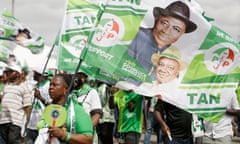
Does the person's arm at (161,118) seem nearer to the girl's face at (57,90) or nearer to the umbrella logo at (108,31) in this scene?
the umbrella logo at (108,31)

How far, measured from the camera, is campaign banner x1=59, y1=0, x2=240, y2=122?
245 inches

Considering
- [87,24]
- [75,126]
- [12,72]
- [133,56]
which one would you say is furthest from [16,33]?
[75,126]

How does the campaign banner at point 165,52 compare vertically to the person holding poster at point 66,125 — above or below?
above

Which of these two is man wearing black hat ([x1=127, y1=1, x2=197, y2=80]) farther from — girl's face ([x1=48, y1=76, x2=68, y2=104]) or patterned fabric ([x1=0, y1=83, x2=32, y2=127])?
patterned fabric ([x1=0, y1=83, x2=32, y2=127])

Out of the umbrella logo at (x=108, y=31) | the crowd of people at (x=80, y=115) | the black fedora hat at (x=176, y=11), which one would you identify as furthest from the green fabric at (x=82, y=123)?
the black fedora hat at (x=176, y=11)

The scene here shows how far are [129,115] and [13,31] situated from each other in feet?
9.05

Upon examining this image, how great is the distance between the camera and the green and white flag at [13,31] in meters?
12.4

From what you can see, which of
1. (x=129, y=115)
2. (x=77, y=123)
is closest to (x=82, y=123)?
(x=77, y=123)

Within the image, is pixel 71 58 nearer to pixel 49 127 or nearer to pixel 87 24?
pixel 87 24

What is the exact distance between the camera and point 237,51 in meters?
6.70

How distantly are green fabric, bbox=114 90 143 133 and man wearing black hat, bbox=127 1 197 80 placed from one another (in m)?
5.10

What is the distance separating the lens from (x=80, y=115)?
5.49 metres

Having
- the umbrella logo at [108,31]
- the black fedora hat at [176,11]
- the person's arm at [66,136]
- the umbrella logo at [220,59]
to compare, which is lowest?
the person's arm at [66,136]

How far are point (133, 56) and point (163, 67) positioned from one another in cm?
31
